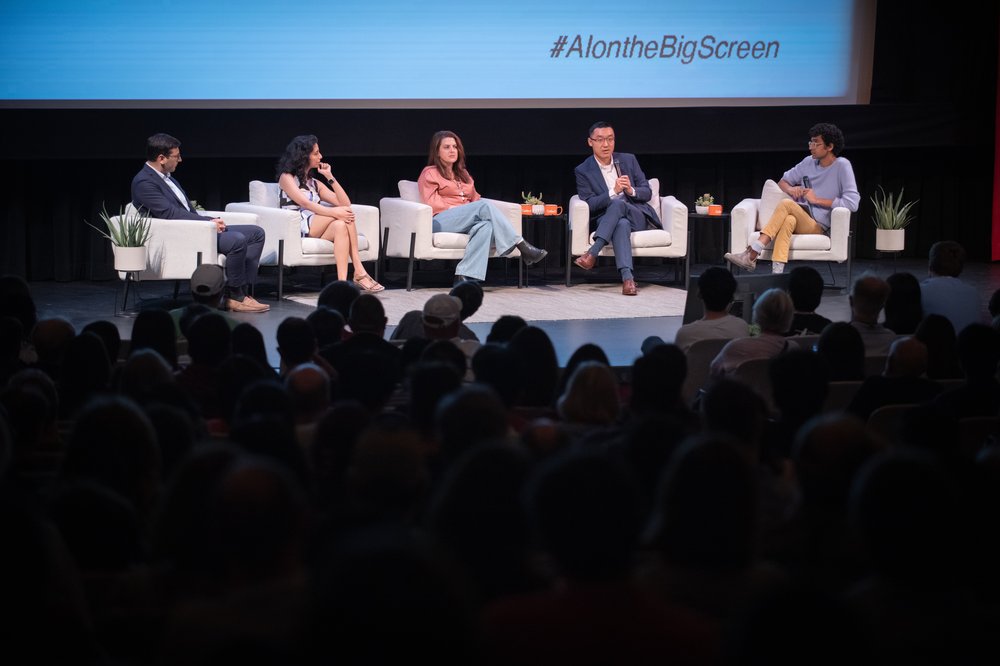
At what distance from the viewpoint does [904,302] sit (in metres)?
4.67

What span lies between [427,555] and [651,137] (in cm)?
801

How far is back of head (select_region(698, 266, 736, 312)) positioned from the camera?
14.1ft

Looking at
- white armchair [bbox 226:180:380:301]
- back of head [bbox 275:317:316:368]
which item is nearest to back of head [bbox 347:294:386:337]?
back of head [bbox 275:317:316:368]

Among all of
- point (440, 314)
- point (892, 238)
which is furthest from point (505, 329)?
point (892, 238)

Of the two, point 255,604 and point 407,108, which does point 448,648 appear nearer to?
point 255,604

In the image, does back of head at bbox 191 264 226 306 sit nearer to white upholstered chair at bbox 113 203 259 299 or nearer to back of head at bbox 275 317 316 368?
back of head at bbox 275 317 316 368

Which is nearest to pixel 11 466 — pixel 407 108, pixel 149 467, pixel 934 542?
pixel 149 467

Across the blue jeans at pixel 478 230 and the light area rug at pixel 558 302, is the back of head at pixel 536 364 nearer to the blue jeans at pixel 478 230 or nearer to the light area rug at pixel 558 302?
the light area rug at pixel 558 302

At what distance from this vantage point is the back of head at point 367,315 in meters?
3.84

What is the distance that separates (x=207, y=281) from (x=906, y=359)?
2888mm

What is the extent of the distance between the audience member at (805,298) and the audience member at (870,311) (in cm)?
37

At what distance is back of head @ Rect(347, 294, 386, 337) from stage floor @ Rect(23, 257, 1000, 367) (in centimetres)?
118

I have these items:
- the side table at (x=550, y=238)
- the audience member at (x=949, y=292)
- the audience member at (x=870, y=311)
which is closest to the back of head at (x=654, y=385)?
the audience member at (x=870, y=311)

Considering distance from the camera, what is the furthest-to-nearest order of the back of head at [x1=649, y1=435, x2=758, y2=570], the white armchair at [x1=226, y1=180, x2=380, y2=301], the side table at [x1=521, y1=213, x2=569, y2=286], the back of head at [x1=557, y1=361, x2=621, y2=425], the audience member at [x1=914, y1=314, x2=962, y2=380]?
the side table at [x1=521, y1=213, x2=569, y2=286] → the white armchair at [x1=226, y1=180, x2=380, y2=301] → the audience member at [x1=914, y1=314, x2=962, y2=380] → the back of head at [x1=557, y1=361, x2=621, y2=425] → the back of head at [x1=649, y1=435, x2=758, y2=570]
